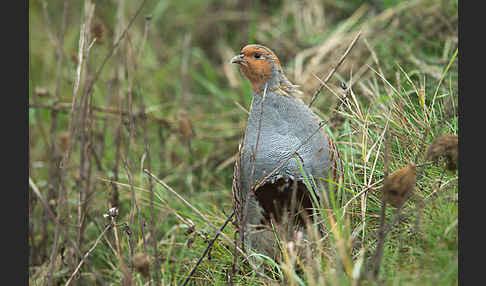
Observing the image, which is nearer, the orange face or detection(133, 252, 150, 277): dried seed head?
detection(133, 252, 150, 277): dried seed head

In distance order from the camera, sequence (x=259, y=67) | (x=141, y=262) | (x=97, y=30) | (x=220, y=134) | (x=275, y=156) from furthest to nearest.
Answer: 1. (x=220, y=134)
2. (x=97, y=30)
3. (x=259, y=67)
4. (x=275, y=156)
5. (x=141, y=262)

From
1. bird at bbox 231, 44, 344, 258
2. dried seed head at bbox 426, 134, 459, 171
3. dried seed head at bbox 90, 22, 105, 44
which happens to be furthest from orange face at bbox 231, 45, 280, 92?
dried seed head at bbox 426, 134, 459, 171

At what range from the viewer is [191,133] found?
4035mm

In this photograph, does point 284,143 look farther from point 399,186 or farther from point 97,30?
point 97,30

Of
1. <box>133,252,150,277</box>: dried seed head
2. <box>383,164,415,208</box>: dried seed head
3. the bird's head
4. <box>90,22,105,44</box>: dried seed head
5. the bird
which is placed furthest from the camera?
<box>90,22,105,44</box>: dried seed head

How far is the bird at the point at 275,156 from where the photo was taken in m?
2.70

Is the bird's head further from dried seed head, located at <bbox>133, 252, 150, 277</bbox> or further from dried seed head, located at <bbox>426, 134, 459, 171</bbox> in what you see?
dried seed head, located at <bbox>133, 252, 150, 277</bbox>

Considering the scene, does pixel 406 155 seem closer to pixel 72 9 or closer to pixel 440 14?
pixel 440 14

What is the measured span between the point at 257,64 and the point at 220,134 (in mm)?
2052

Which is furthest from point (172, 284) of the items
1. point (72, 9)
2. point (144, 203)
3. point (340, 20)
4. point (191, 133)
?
point (72, 9)

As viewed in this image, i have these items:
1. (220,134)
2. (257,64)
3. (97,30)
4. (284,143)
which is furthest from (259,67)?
(220,134)

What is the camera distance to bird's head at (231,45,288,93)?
2.95m

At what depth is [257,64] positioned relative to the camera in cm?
295

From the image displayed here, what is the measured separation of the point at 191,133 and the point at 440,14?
2309mm
